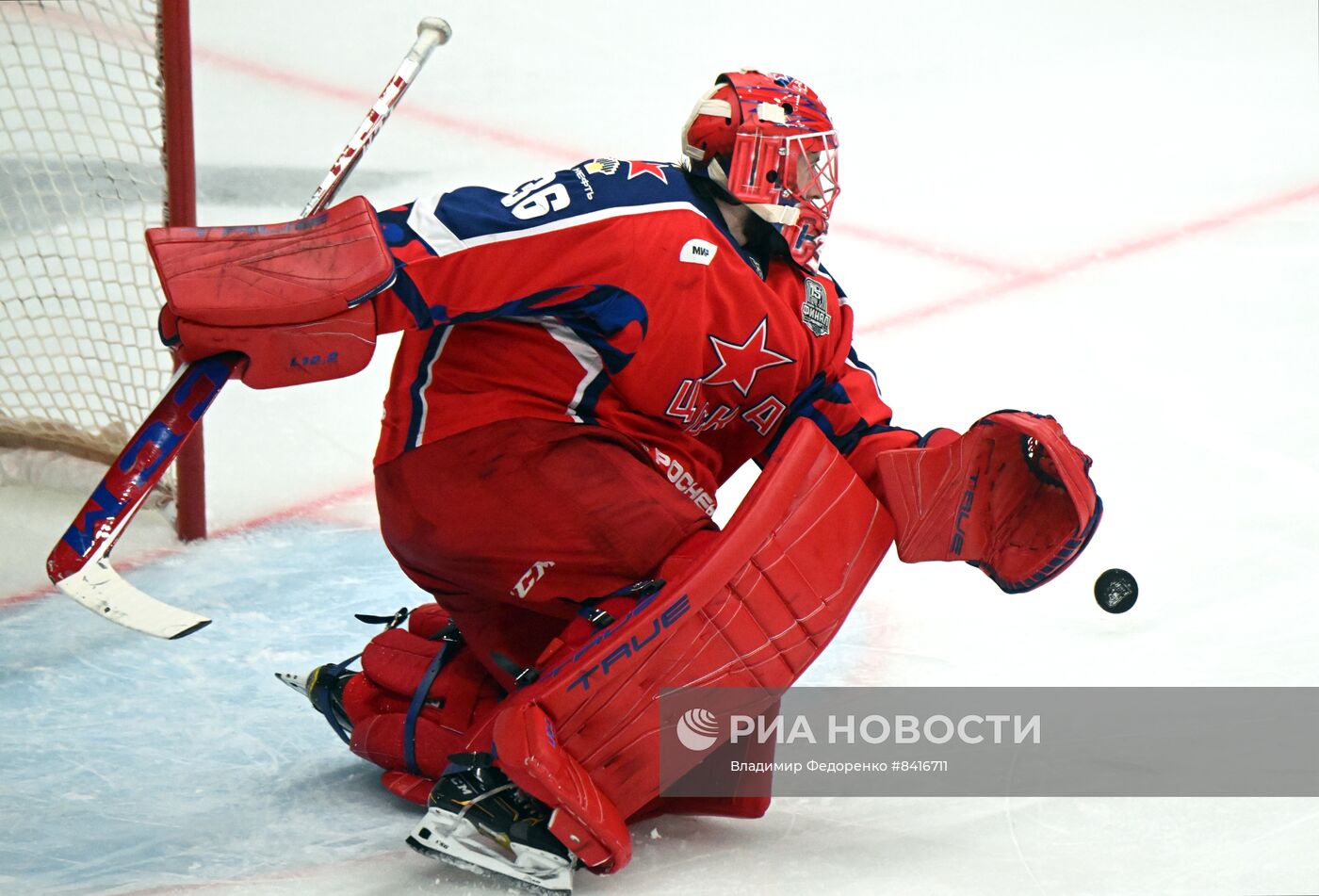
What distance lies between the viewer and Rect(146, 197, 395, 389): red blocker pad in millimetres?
1749

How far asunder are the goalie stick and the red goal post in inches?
55.6

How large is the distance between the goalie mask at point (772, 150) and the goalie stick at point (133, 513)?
69 cm

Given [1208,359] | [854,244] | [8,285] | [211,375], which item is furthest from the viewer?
[854,244]

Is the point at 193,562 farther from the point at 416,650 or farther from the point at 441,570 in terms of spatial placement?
the point at 441,570

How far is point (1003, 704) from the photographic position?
2553 millimetres

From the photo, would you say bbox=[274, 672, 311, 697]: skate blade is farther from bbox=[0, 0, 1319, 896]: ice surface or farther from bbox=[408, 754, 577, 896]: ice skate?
bbox=[408, 754, 577, 896]: ice skate

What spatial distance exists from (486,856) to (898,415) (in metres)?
1.91

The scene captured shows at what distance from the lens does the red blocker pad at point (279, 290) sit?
1.75 meters

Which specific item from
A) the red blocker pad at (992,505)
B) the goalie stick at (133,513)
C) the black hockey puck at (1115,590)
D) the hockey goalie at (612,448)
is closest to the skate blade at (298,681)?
the hockey goalie at (612,448)

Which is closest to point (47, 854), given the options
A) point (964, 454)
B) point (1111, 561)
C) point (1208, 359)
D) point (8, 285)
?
point (964, 454)

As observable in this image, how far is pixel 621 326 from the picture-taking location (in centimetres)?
197

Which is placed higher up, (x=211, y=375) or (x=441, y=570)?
(x=211, y=375)

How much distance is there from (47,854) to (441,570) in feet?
2.10

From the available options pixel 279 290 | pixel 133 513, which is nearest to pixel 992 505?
pixel 279 290
